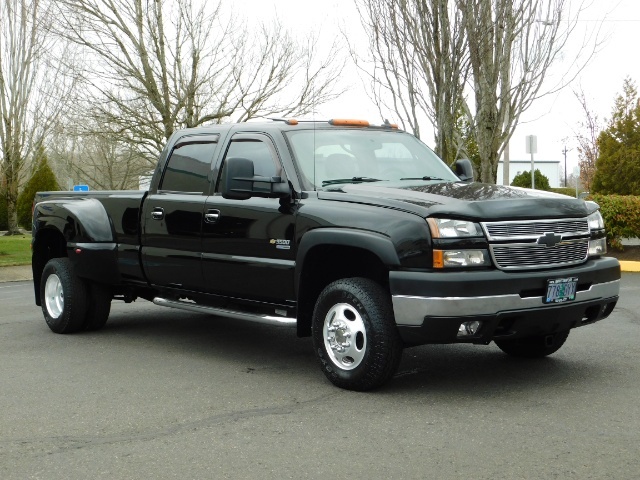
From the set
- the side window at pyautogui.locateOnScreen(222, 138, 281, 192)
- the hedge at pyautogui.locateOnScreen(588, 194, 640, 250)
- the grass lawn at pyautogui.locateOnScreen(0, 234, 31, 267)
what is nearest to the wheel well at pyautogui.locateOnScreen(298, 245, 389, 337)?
the side window at pyautogui.locateOnScreen(222, 138, 281, 192)

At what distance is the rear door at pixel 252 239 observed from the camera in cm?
689

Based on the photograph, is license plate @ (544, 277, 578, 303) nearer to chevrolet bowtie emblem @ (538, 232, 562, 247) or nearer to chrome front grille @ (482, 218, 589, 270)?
chrome front grille @ (482, 218, 589, 270)

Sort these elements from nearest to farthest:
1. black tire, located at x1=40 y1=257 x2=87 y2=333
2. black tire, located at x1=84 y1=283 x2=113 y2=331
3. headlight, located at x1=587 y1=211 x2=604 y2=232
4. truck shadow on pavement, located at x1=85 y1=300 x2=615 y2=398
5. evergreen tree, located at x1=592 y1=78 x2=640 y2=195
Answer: truck shadow on pavement, located at x1=85 y1=300 x2=615 y2=398 < headlight, located at x1=587 y1=211 x2=604 y2=232 < black tire, located at x1=40 y1=257 x2=87 y2=333 < black tire, located at x1=84 y1=283 x2=113 y2=331 < evergreen tree, located at x1=592 y1=78 x2=640 y2=195

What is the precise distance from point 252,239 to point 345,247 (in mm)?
978

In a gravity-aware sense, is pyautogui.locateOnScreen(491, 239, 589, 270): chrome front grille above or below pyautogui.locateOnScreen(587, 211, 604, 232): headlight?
below

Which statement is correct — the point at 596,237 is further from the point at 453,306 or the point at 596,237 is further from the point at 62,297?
the point at 62,297

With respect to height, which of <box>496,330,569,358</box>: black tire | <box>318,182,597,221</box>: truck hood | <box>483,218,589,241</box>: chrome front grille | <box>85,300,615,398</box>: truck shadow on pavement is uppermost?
<box>318,182,597,221</box>: truck hood

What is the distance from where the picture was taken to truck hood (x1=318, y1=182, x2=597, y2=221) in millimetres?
5965

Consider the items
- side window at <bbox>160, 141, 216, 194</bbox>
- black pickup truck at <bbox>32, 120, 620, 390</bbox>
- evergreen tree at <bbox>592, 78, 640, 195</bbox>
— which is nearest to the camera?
black pickup truck at <bbox>32, 120, 620, 390</bbox>

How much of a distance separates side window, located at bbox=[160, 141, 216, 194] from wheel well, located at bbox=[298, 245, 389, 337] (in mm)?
1493

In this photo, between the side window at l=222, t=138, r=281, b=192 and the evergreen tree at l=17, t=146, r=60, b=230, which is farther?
the evergreen tree at l=17, t=146, r=60, b=230

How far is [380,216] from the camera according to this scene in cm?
616

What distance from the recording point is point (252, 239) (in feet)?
23.4

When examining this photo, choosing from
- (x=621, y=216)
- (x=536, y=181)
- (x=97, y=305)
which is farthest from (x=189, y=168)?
(x=536, y=181)
